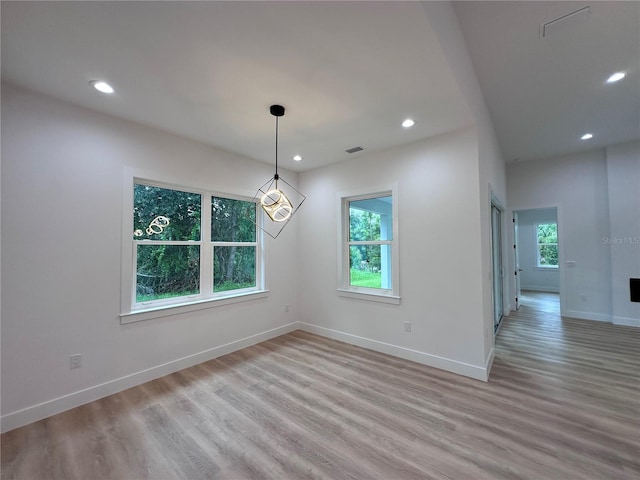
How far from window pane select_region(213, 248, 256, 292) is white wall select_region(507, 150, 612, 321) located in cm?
582

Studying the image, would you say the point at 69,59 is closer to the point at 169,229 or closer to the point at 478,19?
the point at 169,229

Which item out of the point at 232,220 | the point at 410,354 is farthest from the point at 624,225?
the point at 232,220

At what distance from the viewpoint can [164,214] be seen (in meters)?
3.14

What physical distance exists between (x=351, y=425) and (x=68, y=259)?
2902 millimetres

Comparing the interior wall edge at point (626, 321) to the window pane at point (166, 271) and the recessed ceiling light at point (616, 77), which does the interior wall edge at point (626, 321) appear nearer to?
the recessed ceiling light at point (616, 77)

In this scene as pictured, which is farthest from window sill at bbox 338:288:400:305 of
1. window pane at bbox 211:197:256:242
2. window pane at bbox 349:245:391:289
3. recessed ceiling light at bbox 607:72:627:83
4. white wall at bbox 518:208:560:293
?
white wall at bbox 518:208:560:293

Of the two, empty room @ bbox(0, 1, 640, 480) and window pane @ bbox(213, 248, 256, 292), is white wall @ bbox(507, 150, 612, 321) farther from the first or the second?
window pane @ bbox(213, 248, 256, 292)

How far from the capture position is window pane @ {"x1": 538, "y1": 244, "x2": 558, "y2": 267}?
328 inches

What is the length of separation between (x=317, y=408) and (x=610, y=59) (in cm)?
427

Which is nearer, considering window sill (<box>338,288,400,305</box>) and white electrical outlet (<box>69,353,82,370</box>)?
white electrical outlet (<box>69,353,82,370</box>)

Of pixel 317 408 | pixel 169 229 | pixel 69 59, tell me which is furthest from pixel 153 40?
pixel 317 408

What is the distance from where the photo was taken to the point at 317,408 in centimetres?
232

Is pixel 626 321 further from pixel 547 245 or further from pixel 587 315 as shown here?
pixel 547 245

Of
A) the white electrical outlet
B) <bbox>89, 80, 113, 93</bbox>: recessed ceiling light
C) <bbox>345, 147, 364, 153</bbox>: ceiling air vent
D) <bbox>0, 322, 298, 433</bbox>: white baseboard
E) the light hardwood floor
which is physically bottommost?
the light hardwood floor
